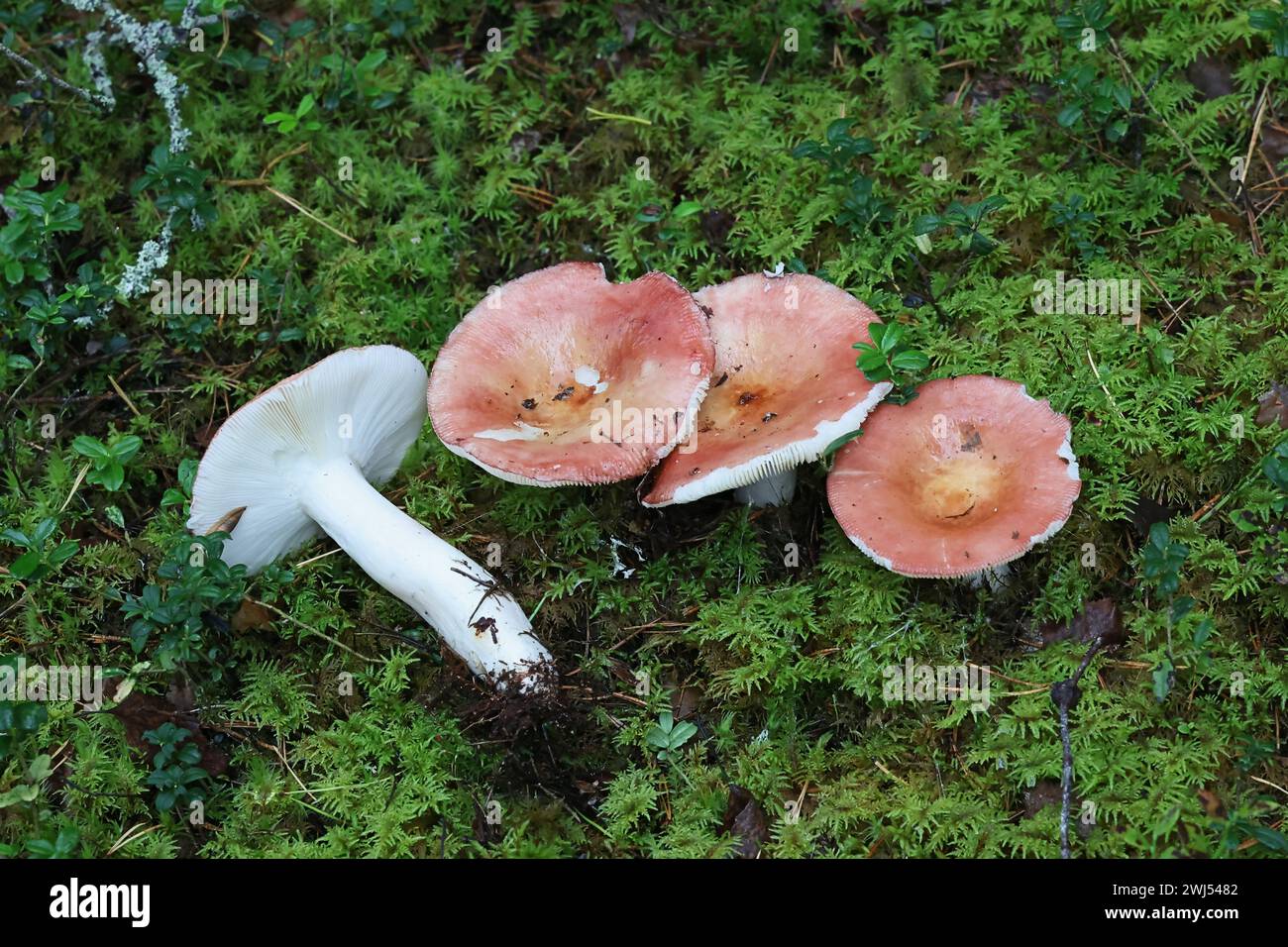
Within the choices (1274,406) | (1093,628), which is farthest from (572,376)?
(1274,406)

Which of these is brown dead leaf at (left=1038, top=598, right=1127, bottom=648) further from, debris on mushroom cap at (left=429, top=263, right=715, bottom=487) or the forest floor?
debris on mushroom cap at (left=429, top=263, right=715, bottom=487)

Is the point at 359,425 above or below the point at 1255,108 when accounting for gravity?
below

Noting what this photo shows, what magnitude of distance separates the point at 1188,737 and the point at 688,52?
3766 mm

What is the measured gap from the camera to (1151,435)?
407 cm

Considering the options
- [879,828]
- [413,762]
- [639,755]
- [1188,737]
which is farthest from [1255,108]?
[413,762]

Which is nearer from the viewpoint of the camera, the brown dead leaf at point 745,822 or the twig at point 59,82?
the brown dead leaf at point 745,822

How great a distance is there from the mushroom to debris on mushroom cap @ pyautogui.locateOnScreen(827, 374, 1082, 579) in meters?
1.32

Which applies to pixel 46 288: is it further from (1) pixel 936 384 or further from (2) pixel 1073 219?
(2) pixel 1073 219

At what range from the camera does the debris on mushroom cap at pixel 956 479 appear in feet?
11.8

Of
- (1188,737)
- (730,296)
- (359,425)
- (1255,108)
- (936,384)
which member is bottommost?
(1188,737)

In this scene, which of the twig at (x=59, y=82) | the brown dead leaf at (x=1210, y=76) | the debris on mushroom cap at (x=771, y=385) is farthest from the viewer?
the twig at (x=59, y=82)

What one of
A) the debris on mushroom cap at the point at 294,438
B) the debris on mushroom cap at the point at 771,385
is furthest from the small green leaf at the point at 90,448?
the debris on mushroom cap at the point at 771,385

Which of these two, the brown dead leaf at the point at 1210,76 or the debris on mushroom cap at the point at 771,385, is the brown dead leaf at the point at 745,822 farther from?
the brown dead leaf at the point at 1210,76

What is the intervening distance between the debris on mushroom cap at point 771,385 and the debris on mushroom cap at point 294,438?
1160 millimetres
